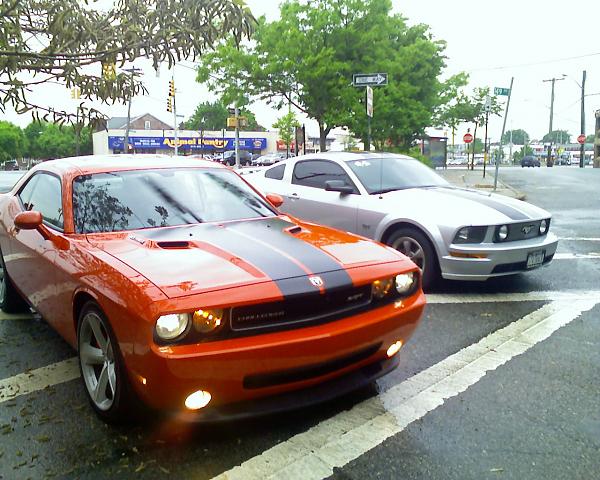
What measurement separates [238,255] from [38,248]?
169 centimetres

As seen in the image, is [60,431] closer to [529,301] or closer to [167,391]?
[167,391]

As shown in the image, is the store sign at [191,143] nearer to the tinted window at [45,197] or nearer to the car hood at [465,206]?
the car hood at [465,206]

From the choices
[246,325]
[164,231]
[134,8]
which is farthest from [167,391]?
[134,8]

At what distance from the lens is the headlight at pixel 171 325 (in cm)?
258

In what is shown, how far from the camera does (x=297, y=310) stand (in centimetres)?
279

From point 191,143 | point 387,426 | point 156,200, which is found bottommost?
point 387,426

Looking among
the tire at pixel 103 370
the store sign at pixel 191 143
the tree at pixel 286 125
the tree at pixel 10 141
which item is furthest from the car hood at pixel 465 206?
the tree at pixel 10 141

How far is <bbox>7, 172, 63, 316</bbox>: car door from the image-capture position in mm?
3781

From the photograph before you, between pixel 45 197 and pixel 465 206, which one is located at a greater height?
pixel 45 197

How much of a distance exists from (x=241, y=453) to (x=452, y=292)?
3.76 metres

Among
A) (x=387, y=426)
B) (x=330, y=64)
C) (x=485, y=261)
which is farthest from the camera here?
(x=330, y=64)

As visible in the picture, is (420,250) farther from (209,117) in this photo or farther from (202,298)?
(209,117)

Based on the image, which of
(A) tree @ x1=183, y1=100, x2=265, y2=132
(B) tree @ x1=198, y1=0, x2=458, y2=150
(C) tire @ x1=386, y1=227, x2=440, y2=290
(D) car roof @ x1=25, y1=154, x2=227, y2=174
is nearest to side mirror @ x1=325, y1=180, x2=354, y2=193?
(C) tire @ x1=386, y1=227, x2=440, y2=290

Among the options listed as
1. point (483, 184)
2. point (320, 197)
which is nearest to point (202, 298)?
point (320, 197)
